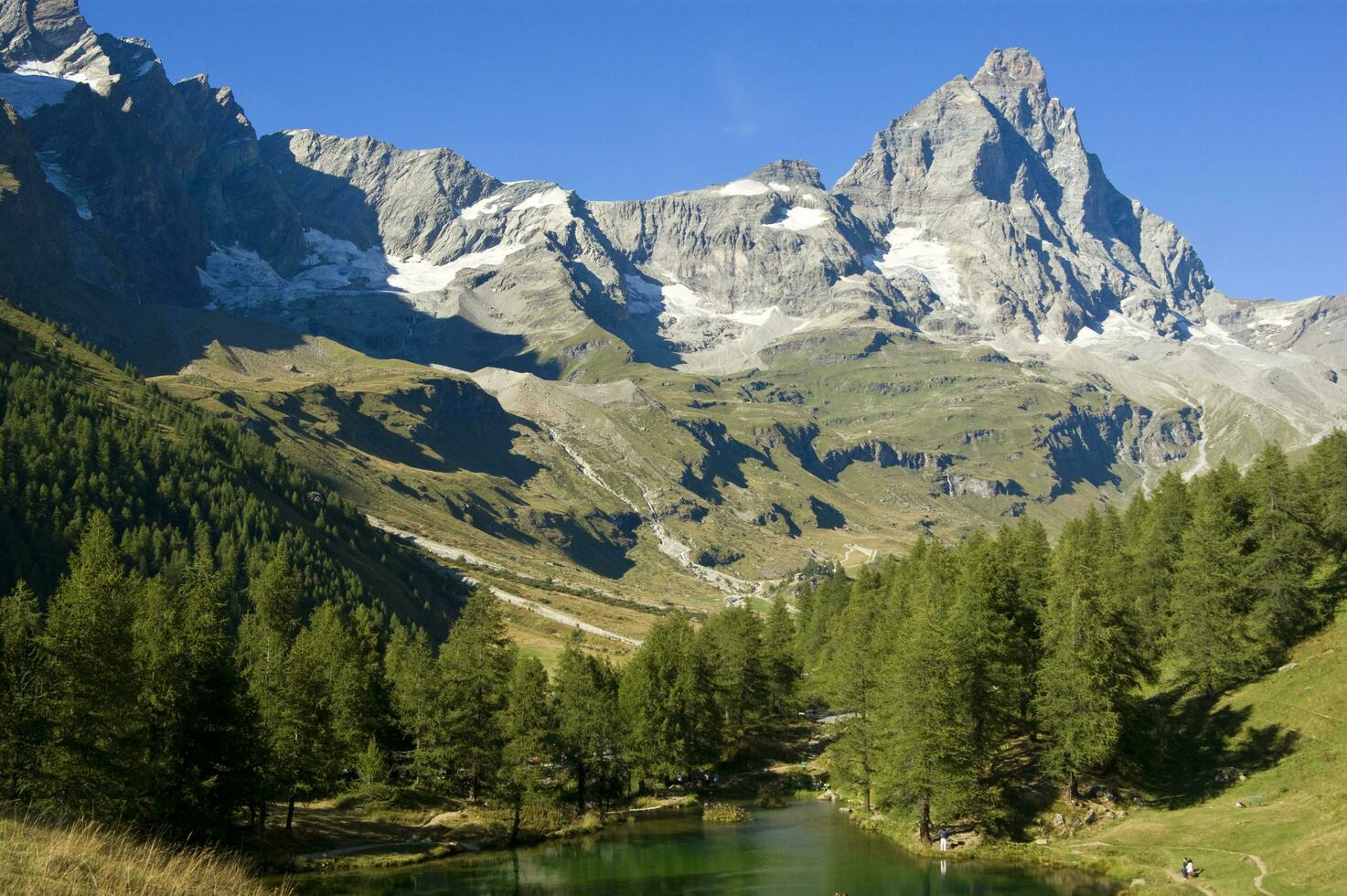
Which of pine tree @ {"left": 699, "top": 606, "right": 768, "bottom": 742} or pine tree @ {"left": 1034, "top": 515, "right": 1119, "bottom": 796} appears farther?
pine tree @ {"left": 699, "top": 606, "right": 768, "bottom": 742}

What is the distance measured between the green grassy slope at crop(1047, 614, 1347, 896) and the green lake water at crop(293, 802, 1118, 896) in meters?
5.16

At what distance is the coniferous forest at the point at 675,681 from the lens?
56.0 meters

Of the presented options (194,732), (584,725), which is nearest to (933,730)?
(584,725)

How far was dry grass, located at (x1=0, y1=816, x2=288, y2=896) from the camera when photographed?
2066cm

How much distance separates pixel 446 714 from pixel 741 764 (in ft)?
138

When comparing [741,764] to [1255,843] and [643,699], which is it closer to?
[643,699]

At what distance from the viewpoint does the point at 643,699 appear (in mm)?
97812

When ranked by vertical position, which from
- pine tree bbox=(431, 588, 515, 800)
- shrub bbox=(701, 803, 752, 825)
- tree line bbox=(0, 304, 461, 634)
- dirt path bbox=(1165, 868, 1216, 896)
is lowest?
shrub bbox=(701, 803, 752, 825)

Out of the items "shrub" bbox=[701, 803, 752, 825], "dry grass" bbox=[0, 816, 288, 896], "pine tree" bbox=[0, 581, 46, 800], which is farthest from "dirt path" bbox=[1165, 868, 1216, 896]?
"pine tree" bbox=[0, 581, 46, 800]

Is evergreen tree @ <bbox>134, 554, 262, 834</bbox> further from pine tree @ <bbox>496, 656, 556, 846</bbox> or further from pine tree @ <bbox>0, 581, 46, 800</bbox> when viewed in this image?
pine tree @ <bbox>496, 656, 556, 846</bbox>

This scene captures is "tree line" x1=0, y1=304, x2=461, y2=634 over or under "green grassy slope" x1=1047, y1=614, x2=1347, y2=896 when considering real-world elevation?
over

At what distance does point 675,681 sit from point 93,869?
285 ft

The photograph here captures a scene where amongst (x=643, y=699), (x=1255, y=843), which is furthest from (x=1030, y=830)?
(x=643, y=699)

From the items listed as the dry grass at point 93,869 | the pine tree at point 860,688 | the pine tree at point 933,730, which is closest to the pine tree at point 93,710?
the dry grass at point 93,869
